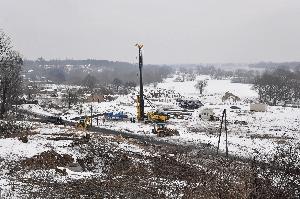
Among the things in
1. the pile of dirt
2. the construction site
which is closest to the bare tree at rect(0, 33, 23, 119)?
the construction site

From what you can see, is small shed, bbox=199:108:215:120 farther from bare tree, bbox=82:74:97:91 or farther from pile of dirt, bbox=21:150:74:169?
bare tree, bbox=82:74:97:91

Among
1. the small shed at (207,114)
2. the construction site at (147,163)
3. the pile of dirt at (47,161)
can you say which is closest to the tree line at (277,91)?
the small shed at (207,114)

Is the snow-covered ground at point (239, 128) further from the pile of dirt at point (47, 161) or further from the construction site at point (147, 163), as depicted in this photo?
the pile of dirt at point (47, 161)

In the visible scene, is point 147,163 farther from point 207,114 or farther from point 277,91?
point 277,91

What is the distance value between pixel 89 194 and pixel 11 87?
36.0 meters

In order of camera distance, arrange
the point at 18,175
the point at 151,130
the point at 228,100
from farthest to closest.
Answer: the point at 228,100, the point at 151,130, the point at 18,175

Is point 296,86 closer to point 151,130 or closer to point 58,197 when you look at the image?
point 151,130

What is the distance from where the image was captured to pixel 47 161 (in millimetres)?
22906

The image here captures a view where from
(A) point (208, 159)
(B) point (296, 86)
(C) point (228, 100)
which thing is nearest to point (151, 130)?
(A) point (208, 159)

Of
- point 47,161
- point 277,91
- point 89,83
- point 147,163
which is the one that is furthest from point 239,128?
point 89,83

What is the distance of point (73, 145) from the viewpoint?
1071 inches

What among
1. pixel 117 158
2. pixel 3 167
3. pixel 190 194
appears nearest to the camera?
pixel 190 194

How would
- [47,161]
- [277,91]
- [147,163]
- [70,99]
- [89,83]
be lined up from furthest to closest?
[89,83] < [277,91] < [70,99] < [147,163] < [47,161]

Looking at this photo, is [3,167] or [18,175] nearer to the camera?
[18,175]
